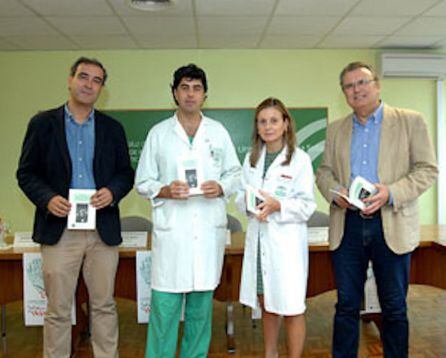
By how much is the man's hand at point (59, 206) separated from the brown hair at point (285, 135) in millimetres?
1062

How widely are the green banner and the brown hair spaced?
3.24 metres

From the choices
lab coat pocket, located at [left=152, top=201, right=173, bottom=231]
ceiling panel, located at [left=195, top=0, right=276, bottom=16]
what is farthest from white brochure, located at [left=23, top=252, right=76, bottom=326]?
ceiling panel, located at [left=195, top=0, right=276, bottom=16]

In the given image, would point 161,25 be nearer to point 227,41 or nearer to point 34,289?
point 227,41

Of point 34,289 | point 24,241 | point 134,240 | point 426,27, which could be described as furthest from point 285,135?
point 426,27

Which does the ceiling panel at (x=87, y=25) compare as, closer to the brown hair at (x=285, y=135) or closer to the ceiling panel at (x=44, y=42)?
the ceiling panel at (x=44, y=42)

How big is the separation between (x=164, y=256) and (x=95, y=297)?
0.46 meters

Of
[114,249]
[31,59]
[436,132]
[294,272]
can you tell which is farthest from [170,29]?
[436,132]

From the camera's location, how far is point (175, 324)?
2.55 m

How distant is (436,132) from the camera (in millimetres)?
6008

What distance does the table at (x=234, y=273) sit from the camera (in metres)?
3.25

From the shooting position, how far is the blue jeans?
7.92 ft

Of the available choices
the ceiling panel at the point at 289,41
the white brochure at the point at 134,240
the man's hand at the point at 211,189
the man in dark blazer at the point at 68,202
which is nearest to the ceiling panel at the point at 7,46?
the ceiling panel at the point at 289,41

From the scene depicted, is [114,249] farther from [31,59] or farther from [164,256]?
[31,59]

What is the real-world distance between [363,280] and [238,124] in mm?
3622
